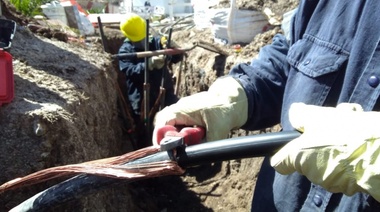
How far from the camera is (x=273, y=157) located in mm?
1229

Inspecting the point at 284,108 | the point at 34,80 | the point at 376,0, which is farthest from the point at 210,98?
the point at 34,80

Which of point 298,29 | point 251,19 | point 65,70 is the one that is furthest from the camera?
point 251,19

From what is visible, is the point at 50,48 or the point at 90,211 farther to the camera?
the point at 50,48

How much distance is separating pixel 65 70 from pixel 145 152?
8.77 ft

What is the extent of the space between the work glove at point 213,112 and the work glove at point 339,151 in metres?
0.37

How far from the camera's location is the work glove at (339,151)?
106cm

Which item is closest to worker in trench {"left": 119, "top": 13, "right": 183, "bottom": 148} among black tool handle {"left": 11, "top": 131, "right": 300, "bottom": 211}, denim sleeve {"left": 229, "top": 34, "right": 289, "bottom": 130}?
denim sleeve {"left": 229, "top": 34, "right": 289, "bottom": 130}

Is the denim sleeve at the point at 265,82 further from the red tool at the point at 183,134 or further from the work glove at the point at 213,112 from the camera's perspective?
the red tool at the point at 183,134

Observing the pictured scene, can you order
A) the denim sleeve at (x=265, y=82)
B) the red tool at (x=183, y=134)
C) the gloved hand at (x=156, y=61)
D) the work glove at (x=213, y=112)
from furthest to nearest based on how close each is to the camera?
1. the gloved hand at (x=156, y=61)
2. the denim sleeve at (x=265, y=82)
3. the work glove at (x=213, y=112)
4. the red tool at (x=183, y=134)

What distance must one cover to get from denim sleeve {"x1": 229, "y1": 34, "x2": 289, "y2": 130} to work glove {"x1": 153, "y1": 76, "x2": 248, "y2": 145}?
47 mm

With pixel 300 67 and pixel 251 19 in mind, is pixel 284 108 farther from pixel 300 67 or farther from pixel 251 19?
pixel 251 19

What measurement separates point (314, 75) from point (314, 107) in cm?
30

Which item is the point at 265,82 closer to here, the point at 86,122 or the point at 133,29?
the point at 86,122

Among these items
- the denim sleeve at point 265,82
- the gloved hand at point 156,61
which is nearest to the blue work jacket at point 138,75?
the gloved hand at point 156,61
